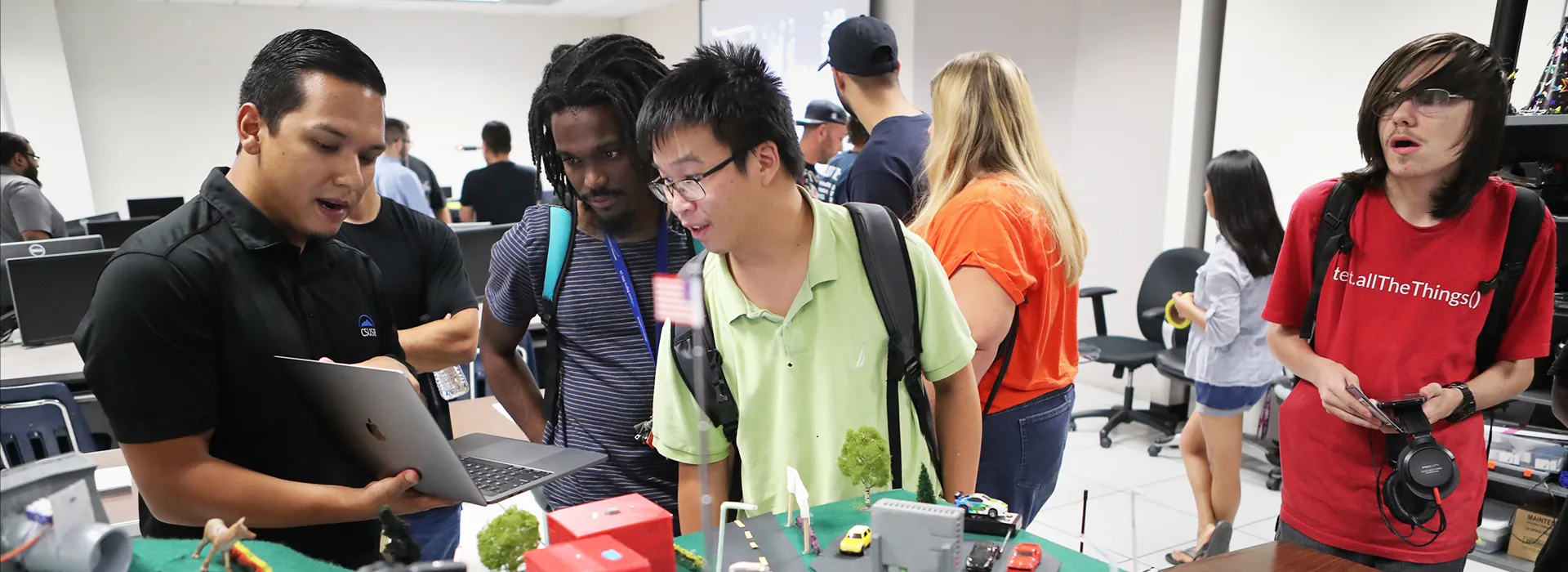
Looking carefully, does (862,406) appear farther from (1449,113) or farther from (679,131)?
(1449,113)

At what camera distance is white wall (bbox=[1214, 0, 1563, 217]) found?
10.9 ft

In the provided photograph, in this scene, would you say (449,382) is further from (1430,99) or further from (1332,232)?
(1430,99)

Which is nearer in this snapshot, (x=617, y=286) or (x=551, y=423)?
(x=617, y=286)

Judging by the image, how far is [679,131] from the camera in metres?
1.25

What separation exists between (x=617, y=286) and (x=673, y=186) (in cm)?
36

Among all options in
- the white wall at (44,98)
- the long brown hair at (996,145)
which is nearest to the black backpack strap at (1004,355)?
the long brown hair at (996,145)

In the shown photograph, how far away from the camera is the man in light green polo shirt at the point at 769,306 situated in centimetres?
126

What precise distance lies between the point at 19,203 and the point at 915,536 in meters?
6.11

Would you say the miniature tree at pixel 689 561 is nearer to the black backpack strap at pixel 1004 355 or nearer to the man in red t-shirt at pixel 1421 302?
the black backpack strap at pixel 1004 355

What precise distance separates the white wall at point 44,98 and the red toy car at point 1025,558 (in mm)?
9081

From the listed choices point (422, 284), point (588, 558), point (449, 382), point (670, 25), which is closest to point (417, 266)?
point (422, 284)

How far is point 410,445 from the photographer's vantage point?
104 centimetres

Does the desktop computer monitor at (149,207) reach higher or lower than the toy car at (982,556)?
lower

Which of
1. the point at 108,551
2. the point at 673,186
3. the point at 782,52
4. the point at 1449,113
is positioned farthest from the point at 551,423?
the point at 782,52
